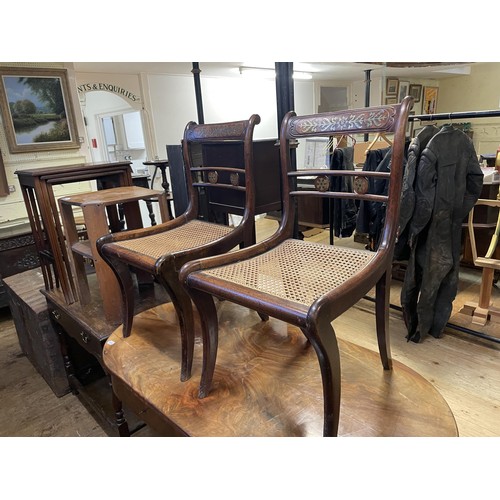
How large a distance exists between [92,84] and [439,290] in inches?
163

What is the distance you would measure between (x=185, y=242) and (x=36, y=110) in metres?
3.01

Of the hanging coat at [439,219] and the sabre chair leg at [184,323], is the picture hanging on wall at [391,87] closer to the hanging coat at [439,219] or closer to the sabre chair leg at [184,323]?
the hanging coat at [439,219]

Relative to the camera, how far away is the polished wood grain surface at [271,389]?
0.94 metres

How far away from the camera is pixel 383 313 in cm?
111

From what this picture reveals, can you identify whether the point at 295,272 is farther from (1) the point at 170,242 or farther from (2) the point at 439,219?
(2) the point at 439,219

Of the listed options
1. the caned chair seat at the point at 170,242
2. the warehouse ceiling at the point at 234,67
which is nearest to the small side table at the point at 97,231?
the caned chair seat at the point at 170,242

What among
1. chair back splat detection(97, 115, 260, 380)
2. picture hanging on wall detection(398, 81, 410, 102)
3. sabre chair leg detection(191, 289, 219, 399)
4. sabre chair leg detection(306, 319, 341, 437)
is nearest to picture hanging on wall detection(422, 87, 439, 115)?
picture hanging on wall detection(398, 81, 410, 102)

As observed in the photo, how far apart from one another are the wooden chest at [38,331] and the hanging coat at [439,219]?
1.98 meters

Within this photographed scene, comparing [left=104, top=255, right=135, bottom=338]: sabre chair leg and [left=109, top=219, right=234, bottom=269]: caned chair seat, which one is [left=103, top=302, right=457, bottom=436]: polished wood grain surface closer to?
[left=104, top=255, right=135, bottom=338]: sabre chair leg

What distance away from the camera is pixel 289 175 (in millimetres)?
1276

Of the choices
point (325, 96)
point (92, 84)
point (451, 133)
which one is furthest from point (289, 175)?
point (325, 96)

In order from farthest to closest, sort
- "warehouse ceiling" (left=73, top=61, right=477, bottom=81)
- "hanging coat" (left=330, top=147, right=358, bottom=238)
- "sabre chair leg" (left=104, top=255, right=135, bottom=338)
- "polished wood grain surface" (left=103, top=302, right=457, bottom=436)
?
1. "warehouse ceiling" (left=73, top=61, right=477, bottom=81)
2. "hanging coat" (left=330, top=147, right=358, bottom=238)
3. "sabre chair leg" (left=104, top=255, right=135, bottom=338)
4. "polished wood grain surface" (left=103, top=302, right=457, bottom=436)

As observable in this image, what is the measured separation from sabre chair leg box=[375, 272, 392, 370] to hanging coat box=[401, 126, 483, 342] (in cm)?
102

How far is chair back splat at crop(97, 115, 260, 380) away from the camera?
1.16 meters
